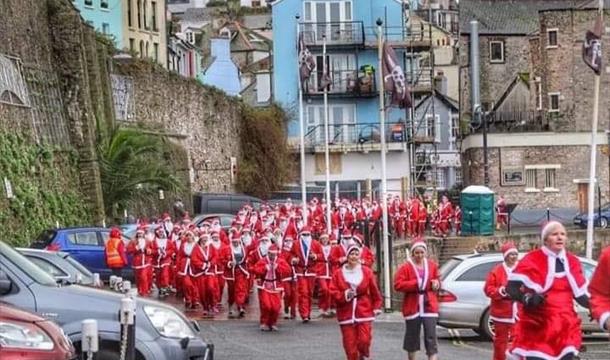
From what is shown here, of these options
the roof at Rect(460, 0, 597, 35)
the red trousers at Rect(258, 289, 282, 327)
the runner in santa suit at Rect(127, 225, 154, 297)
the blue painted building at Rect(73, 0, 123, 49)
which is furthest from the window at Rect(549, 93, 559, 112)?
the red trousers at Rect(258, 289, 282, 327)

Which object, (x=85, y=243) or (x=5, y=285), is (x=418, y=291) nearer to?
(x=5, y=285)

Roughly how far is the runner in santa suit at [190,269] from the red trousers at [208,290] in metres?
0.13

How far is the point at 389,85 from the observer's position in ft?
110

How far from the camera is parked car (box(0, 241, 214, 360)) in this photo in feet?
42.7

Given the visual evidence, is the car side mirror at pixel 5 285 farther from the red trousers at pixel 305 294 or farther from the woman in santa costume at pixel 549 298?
the red trousers at pixel 305 294

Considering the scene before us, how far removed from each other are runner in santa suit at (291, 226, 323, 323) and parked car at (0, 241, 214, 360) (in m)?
14.2

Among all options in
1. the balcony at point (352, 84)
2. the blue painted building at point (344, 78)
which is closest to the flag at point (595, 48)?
the blue painted building at point (344, 78)

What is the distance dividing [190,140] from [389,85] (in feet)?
84.8

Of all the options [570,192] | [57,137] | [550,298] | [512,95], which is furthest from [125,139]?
[512,95]

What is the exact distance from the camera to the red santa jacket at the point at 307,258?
28.5m

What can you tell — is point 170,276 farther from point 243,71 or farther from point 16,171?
point 243,71

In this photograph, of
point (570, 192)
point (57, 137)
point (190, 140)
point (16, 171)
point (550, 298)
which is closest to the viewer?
point (550, 298)

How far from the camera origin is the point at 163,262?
32.5 meters

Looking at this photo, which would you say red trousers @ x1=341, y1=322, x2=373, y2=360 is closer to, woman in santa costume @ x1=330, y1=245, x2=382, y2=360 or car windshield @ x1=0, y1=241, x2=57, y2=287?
woman in santa costume @ x1=330, y1=245, x2=382, y2=360
